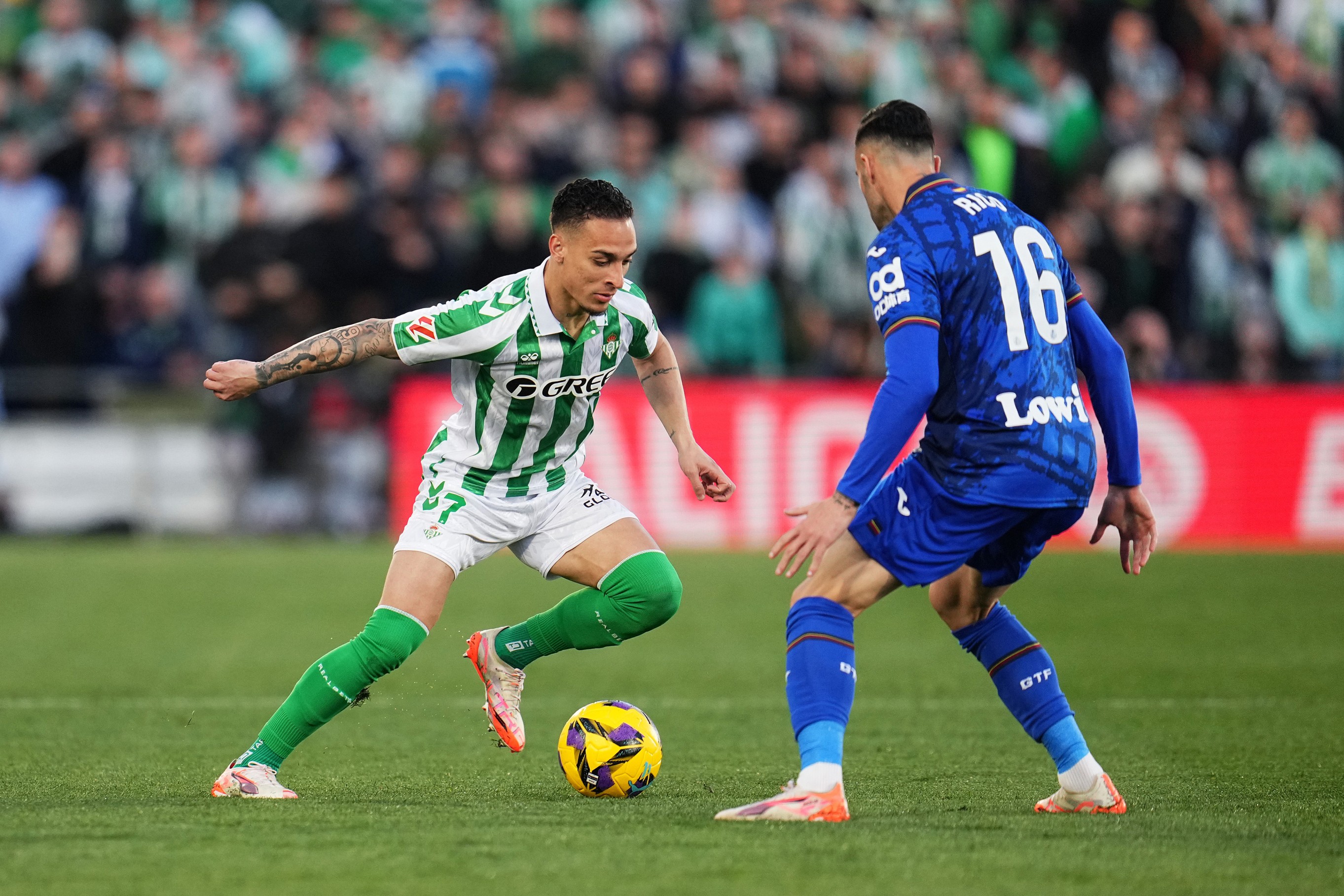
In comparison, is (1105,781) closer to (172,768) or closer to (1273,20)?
(172,768)

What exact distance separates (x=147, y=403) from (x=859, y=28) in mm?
8330

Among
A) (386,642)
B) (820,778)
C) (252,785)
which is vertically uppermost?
(386,642)

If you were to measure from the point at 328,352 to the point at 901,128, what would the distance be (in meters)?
2.10

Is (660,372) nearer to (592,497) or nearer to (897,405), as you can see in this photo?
(592,497)

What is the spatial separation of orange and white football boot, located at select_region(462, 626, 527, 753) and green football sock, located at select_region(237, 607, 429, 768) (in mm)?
897

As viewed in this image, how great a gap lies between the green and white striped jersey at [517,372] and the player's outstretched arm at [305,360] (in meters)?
0.09

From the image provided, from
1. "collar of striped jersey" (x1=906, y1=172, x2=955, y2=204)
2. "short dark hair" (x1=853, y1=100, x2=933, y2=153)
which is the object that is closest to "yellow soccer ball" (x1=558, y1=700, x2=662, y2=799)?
"collar of striped jersey" (x1=906, y1=172, x2=955, y2=204)

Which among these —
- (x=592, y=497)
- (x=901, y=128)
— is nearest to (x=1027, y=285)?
(x=901, y=128)

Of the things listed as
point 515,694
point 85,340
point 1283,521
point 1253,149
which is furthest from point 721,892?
point 1253,149

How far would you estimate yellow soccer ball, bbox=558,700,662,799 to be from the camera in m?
6.05

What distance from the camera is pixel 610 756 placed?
6.06 m

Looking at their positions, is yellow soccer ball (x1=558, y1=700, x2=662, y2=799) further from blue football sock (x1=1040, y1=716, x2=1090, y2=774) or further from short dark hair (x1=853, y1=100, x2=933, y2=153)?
short dark hair (x1=853, y1=100, x2=933, y2=153)

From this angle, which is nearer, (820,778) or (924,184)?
(820,778)

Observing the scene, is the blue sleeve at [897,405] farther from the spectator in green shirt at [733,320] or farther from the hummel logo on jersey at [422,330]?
the spectator in green shirt at [733,320]
